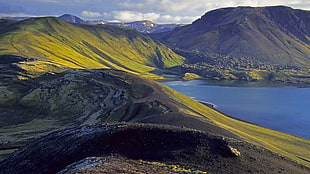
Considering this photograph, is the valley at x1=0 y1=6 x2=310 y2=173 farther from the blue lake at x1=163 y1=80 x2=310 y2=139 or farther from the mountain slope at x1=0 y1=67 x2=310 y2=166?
the blue lake at x1=163 y1=80 x2=310 y2=139

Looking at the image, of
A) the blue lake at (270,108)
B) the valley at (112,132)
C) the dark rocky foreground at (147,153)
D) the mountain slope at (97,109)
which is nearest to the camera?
the dark rocky foreground at (147,153)

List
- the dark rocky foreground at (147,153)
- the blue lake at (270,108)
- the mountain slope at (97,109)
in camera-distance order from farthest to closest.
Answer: the blue lake at (270,108)
the mountain slope at (97,109)
the dark rocky foreground at (147,153)

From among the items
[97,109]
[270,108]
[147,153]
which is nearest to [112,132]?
[147,153]

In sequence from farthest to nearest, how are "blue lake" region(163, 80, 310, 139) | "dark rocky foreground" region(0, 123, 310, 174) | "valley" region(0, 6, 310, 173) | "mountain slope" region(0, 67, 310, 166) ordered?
"blue lake" region(163, 80, 310, 139) < "mountain slope" region(0, 67, 310, 166) < "valley" region(0, 6, 310, 173) < "dark rocky foreground" region(0, 123, 310, 174)

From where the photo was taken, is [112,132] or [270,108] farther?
[270,108]

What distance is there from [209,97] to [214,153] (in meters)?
130

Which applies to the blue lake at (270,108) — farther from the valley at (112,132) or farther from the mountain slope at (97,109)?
the valley at (112,132)

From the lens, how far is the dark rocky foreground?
30.0 metres

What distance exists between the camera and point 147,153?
3200 cm

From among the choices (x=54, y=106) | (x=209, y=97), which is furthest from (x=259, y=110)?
(x=54, y=106)

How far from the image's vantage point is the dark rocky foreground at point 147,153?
30.0 meters

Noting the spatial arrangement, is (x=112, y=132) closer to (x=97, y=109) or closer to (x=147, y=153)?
(x=147, y=153)

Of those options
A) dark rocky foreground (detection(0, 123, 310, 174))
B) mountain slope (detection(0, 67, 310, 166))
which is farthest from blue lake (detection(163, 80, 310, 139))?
dark rocky foreground (detection(0, 123, 310, 174))

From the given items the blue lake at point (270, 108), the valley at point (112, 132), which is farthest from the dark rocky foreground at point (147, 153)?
the blue lake at point (270, 108)
